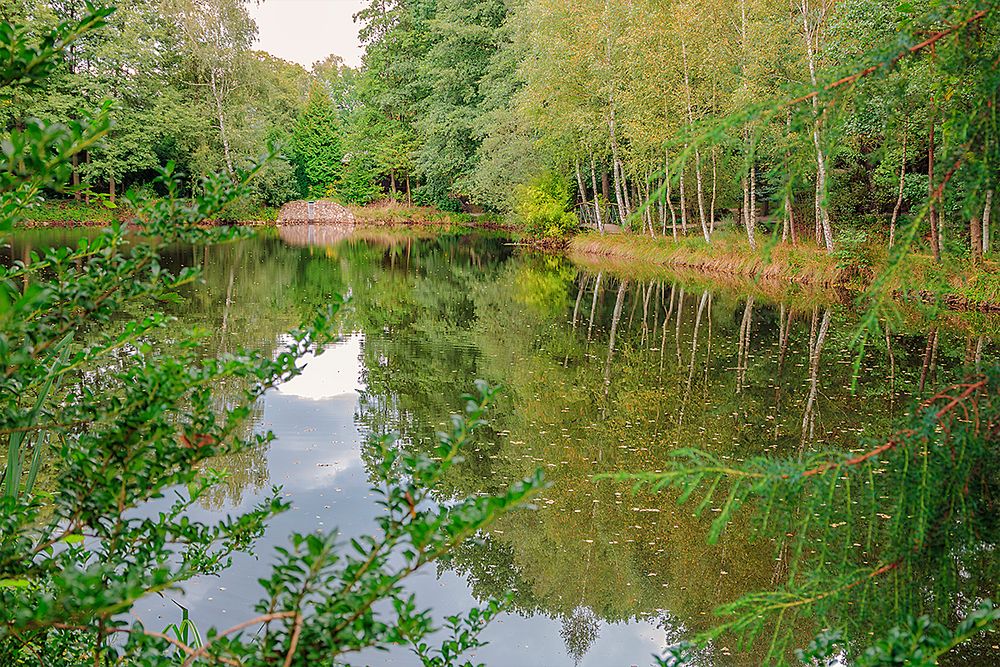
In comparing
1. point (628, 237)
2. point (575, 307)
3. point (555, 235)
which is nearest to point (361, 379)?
point (575, 307)

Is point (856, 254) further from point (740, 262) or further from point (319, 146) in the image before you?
point (319, 146)

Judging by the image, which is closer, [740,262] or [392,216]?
[740,262]

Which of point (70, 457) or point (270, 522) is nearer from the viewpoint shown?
point (70, 457)

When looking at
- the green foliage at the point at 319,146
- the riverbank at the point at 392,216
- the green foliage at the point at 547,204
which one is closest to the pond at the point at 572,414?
the green foliage at the point at 547,204

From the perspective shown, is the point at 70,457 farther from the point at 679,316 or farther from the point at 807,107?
the point at 679,316

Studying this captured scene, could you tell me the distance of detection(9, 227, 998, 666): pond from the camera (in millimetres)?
5598

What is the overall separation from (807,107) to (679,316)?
48.1 feet

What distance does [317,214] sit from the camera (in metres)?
52.0

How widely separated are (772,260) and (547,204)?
20.7 metres

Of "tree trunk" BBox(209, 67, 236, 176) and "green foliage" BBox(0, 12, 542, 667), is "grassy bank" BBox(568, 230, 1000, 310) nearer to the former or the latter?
"green foliage" BBox(0, 12, 542, 667)

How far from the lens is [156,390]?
181 cm

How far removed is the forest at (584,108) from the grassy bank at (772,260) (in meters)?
0.59

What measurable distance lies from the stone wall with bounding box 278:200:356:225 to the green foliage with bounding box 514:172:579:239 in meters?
20.7

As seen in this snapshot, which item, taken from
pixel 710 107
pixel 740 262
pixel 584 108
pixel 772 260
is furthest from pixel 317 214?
pixel 772 260
